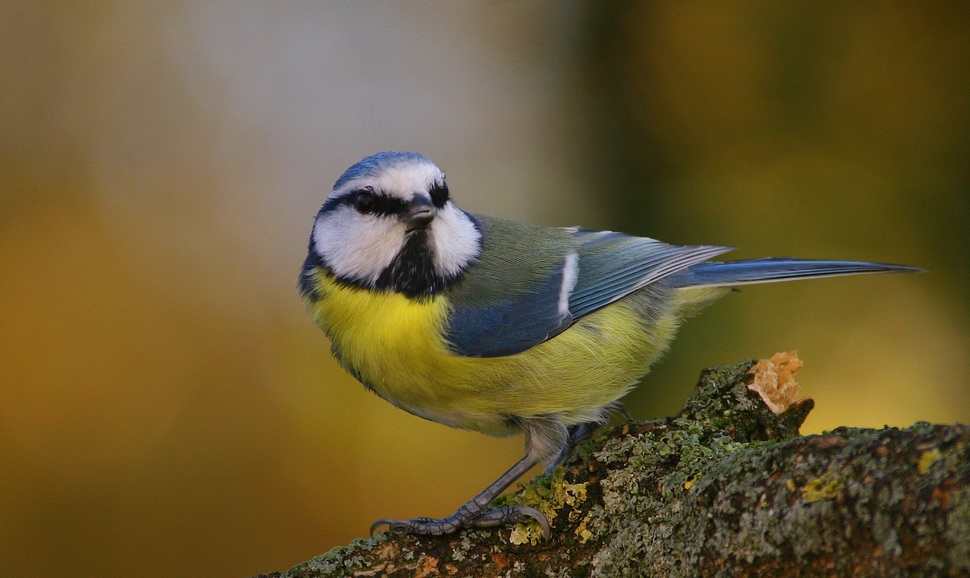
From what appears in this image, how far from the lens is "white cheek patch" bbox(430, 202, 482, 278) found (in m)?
2.04

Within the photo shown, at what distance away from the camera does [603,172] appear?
13.0 ft

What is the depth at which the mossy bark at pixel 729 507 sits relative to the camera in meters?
1.03

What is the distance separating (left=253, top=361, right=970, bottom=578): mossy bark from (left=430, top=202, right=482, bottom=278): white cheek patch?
1.96ft

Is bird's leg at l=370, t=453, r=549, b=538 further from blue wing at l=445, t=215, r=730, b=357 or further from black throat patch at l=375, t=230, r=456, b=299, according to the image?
black throat patch at l=375, t=230, r=456, b=299

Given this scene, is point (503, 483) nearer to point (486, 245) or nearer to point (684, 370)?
point (486, 245)

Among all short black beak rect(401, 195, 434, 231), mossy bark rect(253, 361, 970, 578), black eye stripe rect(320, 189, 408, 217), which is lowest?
mossy bark rect(253, 361, 970, 578)

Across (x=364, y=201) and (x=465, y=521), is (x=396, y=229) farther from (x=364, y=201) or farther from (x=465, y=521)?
(x=465, y=521)

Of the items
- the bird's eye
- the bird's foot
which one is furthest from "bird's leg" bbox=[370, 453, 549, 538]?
the bird's eye

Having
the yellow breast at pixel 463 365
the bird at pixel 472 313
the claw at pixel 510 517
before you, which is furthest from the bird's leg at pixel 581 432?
the claw at pixel 510 517

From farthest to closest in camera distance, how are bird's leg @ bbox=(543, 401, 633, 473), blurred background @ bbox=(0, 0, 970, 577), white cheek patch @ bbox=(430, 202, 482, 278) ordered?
blurred background @ bbox=(0, 0, 970, 577)
bird's leg @ bbox=(543, 401, 633, 473)
white cheek patch @ bbox=(430, 202, 482, 278)

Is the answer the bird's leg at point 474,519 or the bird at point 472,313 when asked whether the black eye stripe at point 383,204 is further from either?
the bird's leg at point 474,519

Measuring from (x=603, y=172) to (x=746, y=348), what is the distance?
1.16 meters

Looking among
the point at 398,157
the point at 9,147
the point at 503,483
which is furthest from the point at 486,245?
the point at 9,147

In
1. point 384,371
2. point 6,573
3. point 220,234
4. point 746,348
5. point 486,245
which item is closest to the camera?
point 384,371
